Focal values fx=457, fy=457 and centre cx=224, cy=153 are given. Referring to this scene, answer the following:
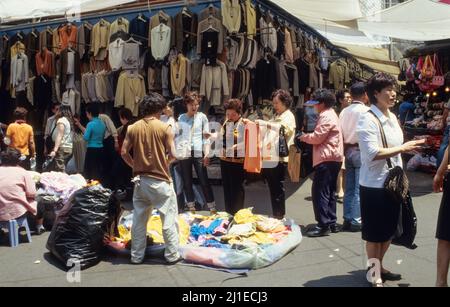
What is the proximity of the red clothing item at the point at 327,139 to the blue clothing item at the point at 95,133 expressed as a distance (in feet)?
12.4

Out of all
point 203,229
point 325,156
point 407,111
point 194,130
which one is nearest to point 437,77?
point 407,111

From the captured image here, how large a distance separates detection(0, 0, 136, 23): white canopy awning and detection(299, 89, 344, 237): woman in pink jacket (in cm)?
399

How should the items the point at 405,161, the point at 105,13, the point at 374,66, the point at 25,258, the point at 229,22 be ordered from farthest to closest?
1. the point at 374,66
2. the point at 405,161
3. the point at 105,13
4. the point at 229,22
5. the point at 25,258

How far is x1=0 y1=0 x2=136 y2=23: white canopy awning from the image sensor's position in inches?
285

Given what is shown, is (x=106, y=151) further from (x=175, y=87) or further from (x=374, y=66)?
(x=374, y=66)

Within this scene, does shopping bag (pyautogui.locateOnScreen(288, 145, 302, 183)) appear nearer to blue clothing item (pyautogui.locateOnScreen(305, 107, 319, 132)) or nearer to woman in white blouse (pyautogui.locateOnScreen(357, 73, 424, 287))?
woman in white blouse (pyautogui.locateOnScreen(357, 73, 424, 287))

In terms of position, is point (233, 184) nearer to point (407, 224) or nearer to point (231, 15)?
point (407, 224)

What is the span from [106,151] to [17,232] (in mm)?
2738

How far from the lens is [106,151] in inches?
313

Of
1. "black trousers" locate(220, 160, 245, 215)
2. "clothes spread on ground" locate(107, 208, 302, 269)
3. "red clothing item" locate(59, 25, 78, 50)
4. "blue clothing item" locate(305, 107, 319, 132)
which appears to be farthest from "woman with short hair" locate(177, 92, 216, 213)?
"red clothing item" locate(59, 25, 78, 50)

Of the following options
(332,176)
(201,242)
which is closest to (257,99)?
(332,176)

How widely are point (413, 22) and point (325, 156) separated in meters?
4.91

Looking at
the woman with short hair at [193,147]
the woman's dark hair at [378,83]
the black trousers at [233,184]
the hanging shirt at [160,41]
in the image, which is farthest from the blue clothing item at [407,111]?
the woman's dark hair at [378,83]

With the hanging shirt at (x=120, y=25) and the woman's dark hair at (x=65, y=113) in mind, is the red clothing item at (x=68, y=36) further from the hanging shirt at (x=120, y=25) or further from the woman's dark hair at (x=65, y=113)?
the woman's dark hair at (x=65, y=113)
